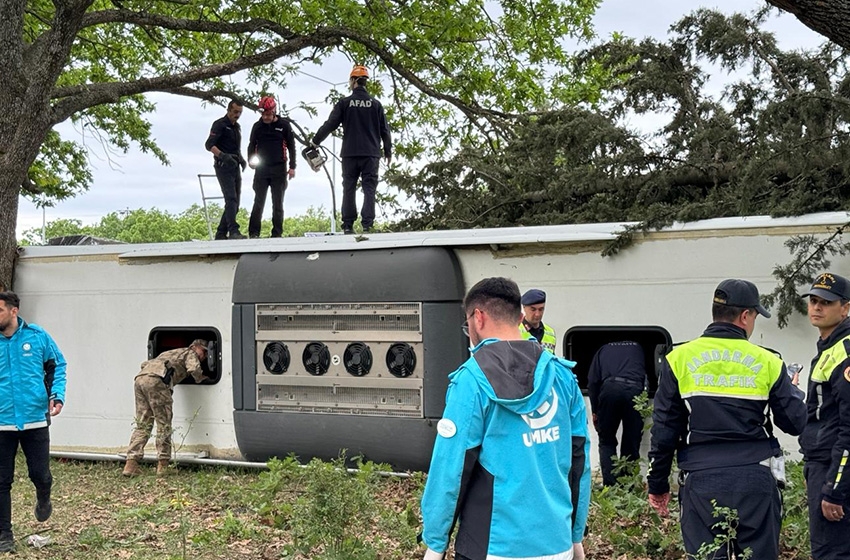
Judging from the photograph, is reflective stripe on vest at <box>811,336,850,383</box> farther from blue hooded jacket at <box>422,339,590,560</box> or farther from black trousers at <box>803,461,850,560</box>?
blue hooded jacket at <box>422,339,590,560</box>

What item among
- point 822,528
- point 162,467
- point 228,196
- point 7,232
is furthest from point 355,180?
point 822,528

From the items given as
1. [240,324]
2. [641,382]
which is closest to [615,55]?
[641,382]

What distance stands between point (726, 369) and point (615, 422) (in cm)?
325

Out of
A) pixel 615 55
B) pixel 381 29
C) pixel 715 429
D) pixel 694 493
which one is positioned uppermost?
pixel 381 29

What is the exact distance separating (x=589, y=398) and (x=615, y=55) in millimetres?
3320

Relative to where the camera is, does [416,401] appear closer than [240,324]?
Yes

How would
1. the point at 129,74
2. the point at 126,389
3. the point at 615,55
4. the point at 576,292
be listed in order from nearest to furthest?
the point at 576,292 < the point at 615,55 < the point at 126,389 < the point at 129,74

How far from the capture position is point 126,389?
995 centimetres

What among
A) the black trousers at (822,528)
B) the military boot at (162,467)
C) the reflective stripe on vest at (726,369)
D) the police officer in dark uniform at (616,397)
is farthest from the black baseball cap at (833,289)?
the military boot at (162,467)

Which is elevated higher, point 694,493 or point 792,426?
point 792,426

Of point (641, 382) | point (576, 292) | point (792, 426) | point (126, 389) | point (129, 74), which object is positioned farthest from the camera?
point (129, 74)

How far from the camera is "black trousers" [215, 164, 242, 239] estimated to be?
1081 cm

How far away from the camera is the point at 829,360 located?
4.66 m

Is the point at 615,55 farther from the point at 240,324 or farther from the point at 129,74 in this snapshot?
the point at 129,74
